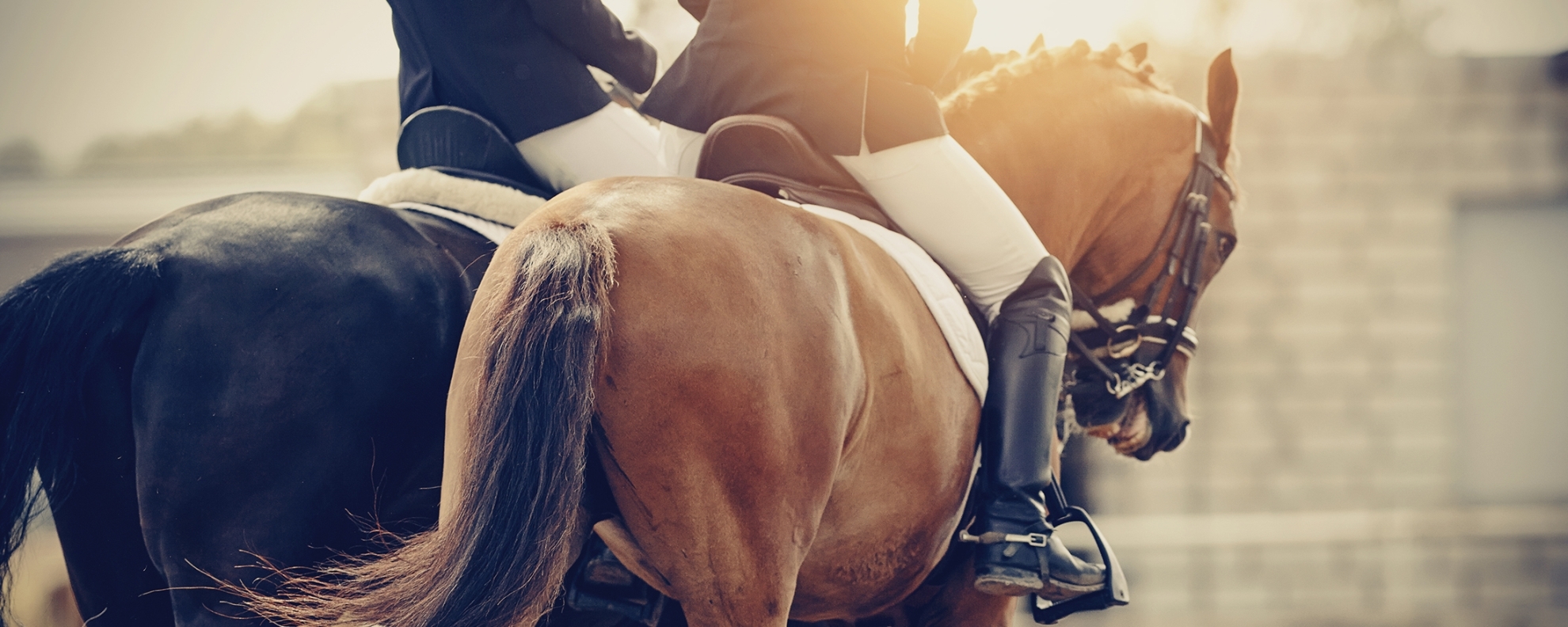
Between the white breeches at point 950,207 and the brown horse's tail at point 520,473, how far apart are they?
102 centimetres

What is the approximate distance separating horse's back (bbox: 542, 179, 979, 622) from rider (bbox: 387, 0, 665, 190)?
1027 mm

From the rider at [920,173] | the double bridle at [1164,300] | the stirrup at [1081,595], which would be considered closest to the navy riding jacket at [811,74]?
the rider at [920,173]

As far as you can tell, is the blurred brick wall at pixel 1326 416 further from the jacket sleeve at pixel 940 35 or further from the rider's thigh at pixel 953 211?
the rider's thigh at pixel 953 211

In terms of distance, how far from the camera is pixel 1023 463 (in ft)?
7.02

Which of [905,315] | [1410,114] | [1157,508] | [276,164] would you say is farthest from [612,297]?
[276,164]

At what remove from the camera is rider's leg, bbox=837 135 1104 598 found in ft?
6.98

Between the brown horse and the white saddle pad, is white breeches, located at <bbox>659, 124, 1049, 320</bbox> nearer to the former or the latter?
the white saddle pad

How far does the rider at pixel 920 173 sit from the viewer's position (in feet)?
7.04

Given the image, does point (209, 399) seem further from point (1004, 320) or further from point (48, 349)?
point (1004, 320)

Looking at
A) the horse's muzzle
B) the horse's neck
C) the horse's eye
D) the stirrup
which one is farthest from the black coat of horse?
the horse's eye

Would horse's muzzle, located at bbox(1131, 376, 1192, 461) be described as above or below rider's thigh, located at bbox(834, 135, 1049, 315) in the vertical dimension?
below

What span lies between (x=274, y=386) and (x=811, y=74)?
1.27 meters

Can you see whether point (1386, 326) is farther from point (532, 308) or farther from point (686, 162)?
point (532, 308)

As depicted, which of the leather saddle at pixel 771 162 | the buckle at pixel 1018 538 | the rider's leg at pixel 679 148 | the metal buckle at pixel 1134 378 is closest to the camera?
the buckle at pixel 1018 538
